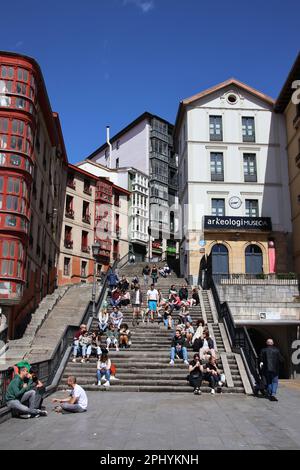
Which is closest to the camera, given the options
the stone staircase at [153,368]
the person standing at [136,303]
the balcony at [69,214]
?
the stone staircase at [153,368]

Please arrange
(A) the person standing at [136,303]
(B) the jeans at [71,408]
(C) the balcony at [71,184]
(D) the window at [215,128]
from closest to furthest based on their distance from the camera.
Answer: (B) the jeans at [71,408], (A) the person standing at [136,303], (D) the window at [215,128], (C) the balcony at [71,184]

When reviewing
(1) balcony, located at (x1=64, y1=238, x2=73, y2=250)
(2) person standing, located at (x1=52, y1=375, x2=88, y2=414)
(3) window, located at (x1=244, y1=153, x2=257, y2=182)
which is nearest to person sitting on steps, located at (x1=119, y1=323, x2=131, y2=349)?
(2) person standing, located at (x1=52, y1=375, x2=88, y2=414)

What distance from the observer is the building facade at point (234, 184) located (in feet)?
113

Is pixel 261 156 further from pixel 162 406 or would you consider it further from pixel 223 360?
pixel 162 406

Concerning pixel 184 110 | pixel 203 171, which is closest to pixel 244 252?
pixel 203 171

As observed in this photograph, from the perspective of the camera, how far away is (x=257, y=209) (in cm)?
3594

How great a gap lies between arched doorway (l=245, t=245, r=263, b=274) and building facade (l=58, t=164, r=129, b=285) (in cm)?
1534

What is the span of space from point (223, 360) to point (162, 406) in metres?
5.06

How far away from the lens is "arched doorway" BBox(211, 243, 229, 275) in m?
34.2

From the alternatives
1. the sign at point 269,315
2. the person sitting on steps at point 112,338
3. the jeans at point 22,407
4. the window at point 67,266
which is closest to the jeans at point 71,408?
the jeans at point 22,407

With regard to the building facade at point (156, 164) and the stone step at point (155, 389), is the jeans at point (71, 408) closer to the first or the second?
the stone step at point (155, 389)

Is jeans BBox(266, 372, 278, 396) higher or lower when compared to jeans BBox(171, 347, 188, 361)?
lower

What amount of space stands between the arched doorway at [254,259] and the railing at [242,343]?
11782 millimetres

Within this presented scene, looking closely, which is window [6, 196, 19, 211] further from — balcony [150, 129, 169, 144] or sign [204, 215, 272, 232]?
balcony [150, 129, 169, 144]
